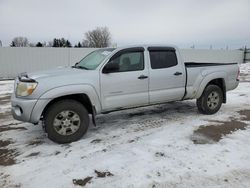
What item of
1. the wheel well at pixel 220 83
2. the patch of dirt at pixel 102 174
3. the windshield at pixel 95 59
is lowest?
the patch of dirt at pixel 102 174

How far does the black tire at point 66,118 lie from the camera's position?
4.41 meters

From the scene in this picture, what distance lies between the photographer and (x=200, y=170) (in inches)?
138

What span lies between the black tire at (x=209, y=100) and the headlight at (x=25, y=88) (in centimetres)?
399

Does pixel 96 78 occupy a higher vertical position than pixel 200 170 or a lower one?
higher

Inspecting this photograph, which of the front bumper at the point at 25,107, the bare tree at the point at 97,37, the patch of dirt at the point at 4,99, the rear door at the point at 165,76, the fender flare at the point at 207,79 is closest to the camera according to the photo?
the front bumper at the point at 25,107

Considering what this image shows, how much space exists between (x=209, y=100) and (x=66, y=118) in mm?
3672

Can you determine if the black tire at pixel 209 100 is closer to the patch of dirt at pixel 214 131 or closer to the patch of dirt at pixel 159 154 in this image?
the patch of dirt at pixel 214 131

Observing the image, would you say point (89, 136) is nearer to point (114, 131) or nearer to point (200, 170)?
point (114, 131)

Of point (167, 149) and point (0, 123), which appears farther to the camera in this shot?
Answer: point (0, 123)

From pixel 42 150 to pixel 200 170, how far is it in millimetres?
2605

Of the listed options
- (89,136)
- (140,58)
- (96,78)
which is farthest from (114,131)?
(140,58)

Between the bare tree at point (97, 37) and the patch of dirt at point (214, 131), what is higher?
the bare tree at point (97, 37)

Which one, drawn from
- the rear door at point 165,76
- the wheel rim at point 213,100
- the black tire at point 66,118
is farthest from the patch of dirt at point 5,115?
the wheel rim at point 213,100

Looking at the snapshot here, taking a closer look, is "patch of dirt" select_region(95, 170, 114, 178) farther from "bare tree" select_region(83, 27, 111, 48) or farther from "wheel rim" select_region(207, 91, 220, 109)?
"bare tree" select_region(83, 27, 111, 48)
